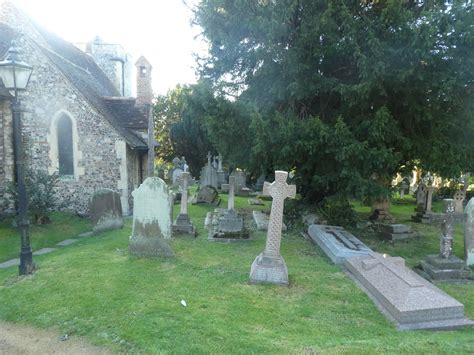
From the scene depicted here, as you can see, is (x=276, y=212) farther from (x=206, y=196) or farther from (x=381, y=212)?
(x=206, y=196)

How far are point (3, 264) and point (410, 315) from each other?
8.37 m

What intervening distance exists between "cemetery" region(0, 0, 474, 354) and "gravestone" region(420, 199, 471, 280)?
0.04 metres

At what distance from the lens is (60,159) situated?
1385 centimetres

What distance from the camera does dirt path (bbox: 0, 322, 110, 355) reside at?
14.5 feet

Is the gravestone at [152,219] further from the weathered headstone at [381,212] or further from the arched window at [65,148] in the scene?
the weathered headstone at [381,212]

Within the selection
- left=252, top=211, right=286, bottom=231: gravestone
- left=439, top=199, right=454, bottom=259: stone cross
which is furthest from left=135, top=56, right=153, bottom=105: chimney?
left=439, top=199, right=454, bottom=259: stone cross

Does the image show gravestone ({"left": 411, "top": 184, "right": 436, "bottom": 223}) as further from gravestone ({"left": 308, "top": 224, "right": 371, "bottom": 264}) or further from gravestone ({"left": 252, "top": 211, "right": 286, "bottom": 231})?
gravestone ({"left": 252, "top": 211, "right": 286, "bottom": 231})

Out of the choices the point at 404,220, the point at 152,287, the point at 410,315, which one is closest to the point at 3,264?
the point at 152,287

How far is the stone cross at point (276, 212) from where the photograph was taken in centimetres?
664

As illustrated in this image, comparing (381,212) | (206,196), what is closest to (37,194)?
(206,196)

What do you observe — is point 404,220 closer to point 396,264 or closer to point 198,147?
point 396,264

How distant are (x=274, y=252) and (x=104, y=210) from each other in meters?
6.44

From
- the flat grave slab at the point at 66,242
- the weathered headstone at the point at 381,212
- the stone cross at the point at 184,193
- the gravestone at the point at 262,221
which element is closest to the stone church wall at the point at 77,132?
the stone cross at the point at 184,193

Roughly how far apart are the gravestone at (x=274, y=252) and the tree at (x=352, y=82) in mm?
3549
